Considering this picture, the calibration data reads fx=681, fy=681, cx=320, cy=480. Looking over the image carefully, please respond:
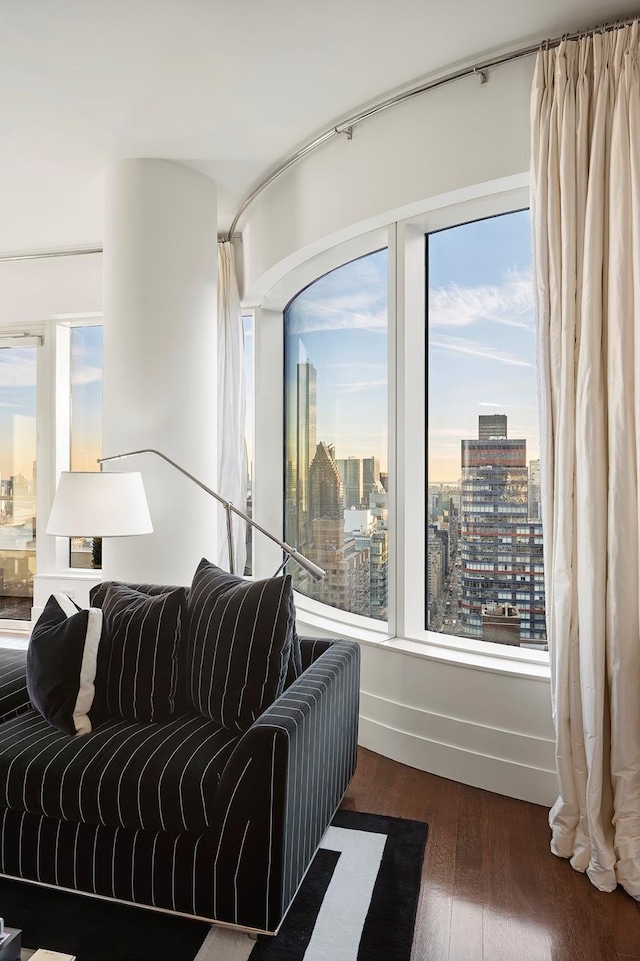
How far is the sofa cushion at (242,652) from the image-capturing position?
211 centimetres

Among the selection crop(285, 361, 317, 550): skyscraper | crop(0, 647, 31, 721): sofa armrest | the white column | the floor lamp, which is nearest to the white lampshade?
the floor lamp

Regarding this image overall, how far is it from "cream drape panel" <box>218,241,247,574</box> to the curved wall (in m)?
0.94

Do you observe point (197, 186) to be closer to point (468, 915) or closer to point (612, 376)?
point (612, 376)

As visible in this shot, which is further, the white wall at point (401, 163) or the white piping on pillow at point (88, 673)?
the white wall at point (401, 163)

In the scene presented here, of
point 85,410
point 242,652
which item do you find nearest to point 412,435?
point 242,652

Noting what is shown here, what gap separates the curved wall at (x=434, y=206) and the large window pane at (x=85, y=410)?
2522 mm

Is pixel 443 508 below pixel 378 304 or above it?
→ below

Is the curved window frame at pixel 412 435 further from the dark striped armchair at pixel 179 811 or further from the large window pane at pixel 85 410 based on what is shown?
the large window pane at pixel 85 410

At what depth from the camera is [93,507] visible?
107 inches

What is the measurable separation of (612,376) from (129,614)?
1.79m

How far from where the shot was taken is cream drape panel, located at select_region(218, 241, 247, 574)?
421cm

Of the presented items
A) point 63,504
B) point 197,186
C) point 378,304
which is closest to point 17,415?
point 197,186

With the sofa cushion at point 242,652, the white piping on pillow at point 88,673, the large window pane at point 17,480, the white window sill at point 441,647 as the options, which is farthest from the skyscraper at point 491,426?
the large window pane at point 17,480

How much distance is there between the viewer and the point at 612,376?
2.12 m
